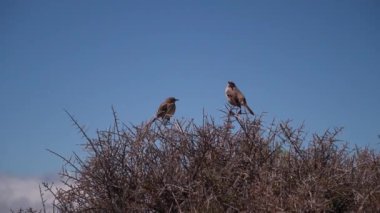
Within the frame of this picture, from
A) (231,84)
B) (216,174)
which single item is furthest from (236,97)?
(216,174)

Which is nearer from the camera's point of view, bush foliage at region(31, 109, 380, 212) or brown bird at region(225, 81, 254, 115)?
bush foliage at region(31, 109, 380, 212)

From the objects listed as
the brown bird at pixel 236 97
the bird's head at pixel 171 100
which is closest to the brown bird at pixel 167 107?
the bird's head at pixel 171 100

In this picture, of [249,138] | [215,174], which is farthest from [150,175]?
[249,138]

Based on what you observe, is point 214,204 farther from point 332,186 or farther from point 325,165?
point 325,165

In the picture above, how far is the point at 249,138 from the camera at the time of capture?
5637 mm

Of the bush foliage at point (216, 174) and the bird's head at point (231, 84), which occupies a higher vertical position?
the bird's head at point (231, 84)

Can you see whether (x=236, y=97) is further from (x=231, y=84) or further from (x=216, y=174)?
(x=216, y=174)

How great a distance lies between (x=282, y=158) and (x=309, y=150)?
0.36 metres

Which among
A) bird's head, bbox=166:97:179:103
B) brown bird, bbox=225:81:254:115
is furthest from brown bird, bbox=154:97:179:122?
brown bird, bbox=225:81:254:115

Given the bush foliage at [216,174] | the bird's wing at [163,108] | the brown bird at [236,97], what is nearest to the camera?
the bush foliage at [216,174]

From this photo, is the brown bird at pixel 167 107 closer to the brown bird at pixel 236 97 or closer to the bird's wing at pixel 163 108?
the bird's wing at pixel 163 108

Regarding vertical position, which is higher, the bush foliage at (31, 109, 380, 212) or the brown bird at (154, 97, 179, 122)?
the brown bird at (154, 97, 179, 122)

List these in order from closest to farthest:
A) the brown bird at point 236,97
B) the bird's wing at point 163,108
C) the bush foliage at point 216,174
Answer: the bush foliage at point 216,174 → the bird's wing at point 163,108 → the brown bird at point 236,97

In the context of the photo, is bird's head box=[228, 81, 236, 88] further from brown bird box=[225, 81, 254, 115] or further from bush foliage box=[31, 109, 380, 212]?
bush foliage box=[31, 109, 380, 212]
